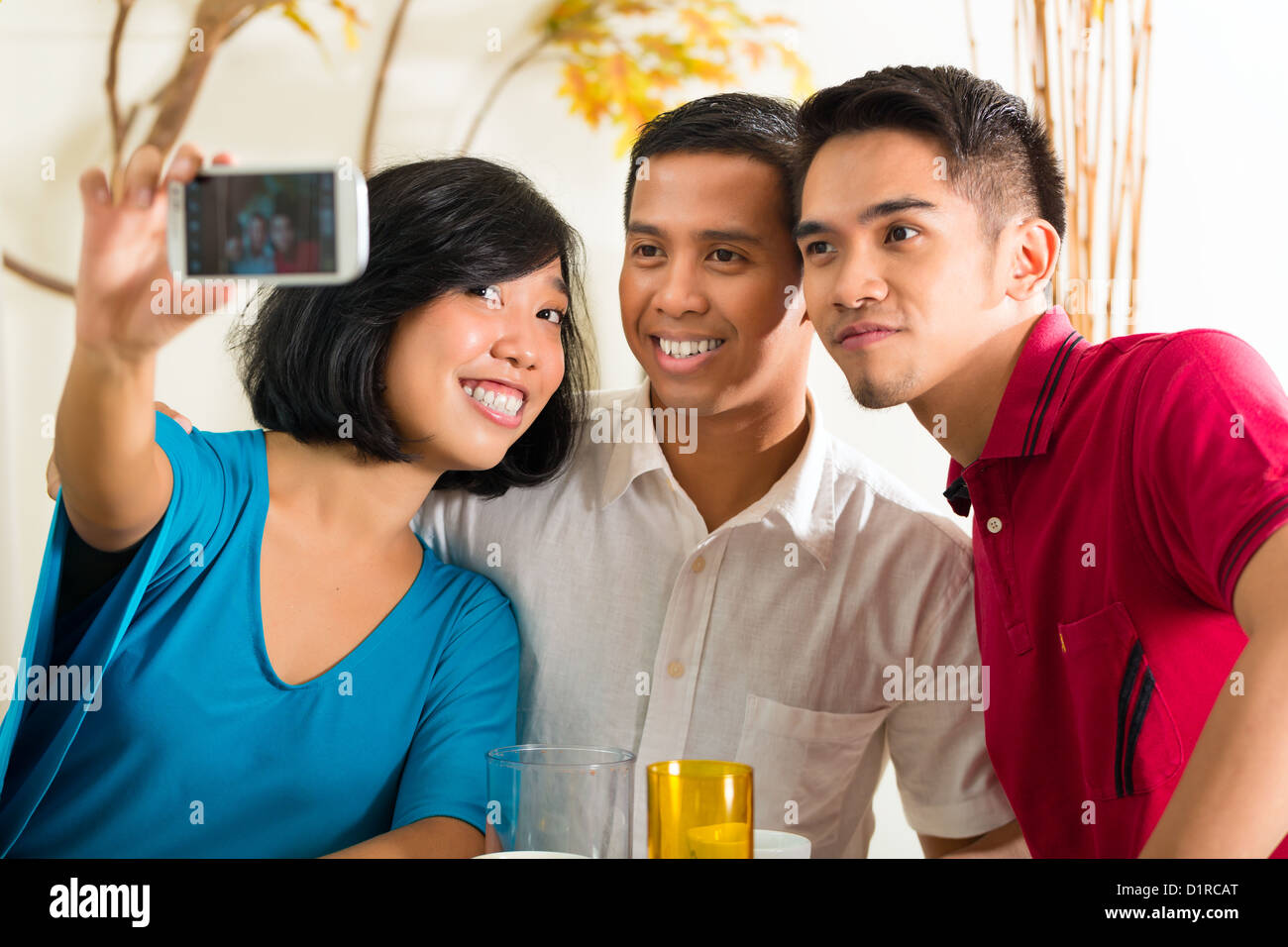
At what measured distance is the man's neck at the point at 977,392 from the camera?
126cm

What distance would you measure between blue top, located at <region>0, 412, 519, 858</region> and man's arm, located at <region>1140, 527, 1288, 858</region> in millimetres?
680

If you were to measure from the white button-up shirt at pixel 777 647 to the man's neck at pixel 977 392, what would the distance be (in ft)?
0.50

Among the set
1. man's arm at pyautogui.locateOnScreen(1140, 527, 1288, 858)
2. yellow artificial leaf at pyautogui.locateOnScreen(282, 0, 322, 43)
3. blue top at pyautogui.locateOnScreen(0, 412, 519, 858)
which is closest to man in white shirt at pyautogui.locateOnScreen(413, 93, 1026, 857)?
blue top at pyautogui.locateOnScreen(0, 412, 519, 858)

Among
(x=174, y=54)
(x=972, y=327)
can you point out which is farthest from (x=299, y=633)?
(x=174, y=54)

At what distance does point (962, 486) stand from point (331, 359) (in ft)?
2.45

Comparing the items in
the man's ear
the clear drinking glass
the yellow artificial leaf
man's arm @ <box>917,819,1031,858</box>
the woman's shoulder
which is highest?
the yellow artificial leaf

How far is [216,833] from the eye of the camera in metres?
1.12

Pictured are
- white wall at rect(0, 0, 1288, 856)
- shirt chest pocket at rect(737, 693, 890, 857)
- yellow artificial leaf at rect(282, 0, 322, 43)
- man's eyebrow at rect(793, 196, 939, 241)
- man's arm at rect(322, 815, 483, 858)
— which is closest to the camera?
Answer: man's arm at rect(322, 815, 483, 858)

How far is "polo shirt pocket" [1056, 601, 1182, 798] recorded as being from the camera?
1.07 meters

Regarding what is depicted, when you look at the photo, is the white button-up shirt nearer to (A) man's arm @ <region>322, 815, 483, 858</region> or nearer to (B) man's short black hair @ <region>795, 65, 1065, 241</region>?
(A) man's arm @ <region>322, 815, 483, 858</region>

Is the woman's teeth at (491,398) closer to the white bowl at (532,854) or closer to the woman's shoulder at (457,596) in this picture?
the woman's shoulder at (457,596)

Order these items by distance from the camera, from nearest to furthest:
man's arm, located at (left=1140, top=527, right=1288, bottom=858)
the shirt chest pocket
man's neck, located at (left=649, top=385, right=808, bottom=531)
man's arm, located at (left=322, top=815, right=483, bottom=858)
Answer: man's arm, located at (left=1140, top=527, right=1288, bottom=858), man's arm, located at (left=322, top=815, right=483, bottom=858), the shirt chest pocket, man's neck, located at (left=649, top=385, right=808, bottom=531)

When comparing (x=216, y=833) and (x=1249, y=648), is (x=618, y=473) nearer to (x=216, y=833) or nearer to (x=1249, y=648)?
(x=216, y=833)

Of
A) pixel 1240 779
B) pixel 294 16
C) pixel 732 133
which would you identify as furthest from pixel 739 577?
pixel 294 16
